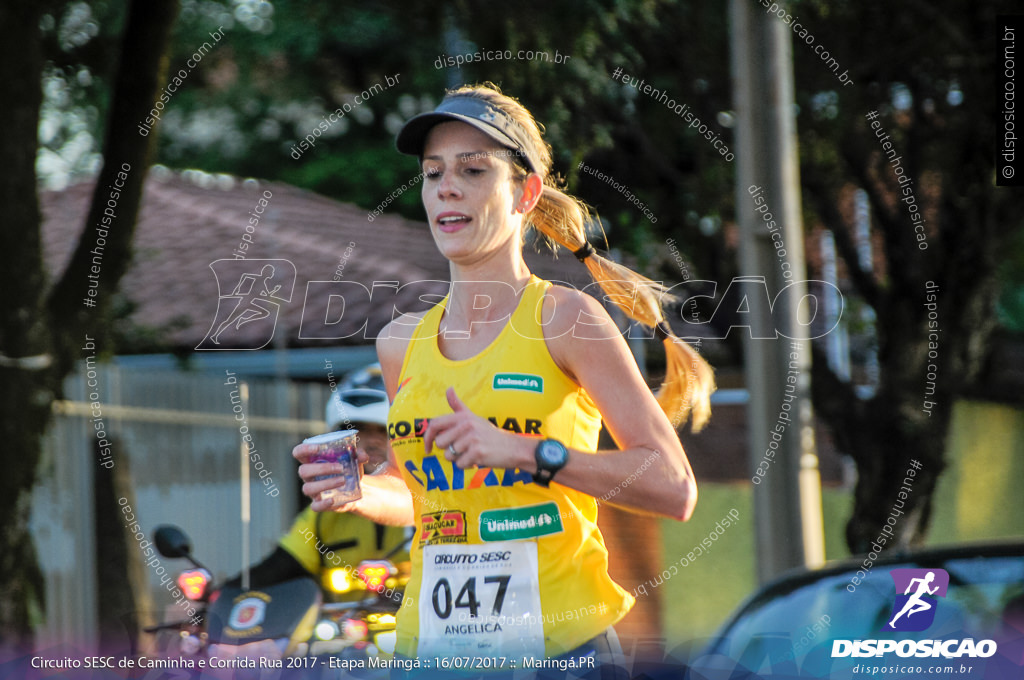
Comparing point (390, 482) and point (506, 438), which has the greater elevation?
point (506, 438)

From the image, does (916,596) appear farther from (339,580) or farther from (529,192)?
(339,580)

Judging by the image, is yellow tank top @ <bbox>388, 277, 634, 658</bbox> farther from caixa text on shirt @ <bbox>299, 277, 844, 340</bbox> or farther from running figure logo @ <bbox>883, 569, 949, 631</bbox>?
running figure logo @ <bbox>883, 569, 949, 631</bbox>

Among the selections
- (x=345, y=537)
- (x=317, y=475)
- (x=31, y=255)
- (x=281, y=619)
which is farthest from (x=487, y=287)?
(x=31, y=255)

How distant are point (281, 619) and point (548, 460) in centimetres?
194

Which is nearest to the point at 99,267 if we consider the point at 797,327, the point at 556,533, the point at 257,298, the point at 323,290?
the point at 257,298

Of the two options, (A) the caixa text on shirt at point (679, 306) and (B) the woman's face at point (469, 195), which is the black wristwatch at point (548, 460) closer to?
(A) the caixa text on shirt at point (679, 306)

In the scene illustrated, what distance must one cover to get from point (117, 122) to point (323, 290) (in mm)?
2814

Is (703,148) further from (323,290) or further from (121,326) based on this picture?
(121,326)

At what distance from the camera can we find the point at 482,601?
7.77ft

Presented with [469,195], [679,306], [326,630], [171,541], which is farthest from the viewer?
[679,306]

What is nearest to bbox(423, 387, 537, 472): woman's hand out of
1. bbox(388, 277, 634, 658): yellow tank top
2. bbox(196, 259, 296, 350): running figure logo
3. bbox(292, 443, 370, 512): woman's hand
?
bbox(388, 277, 634, 658): yellow tank top

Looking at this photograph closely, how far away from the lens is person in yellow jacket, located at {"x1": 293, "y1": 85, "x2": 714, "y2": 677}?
89.3 inches

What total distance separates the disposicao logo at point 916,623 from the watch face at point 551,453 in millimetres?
1456

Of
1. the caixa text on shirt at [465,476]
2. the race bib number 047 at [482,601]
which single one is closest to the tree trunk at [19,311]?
the race bib number 047 at [482,601]
